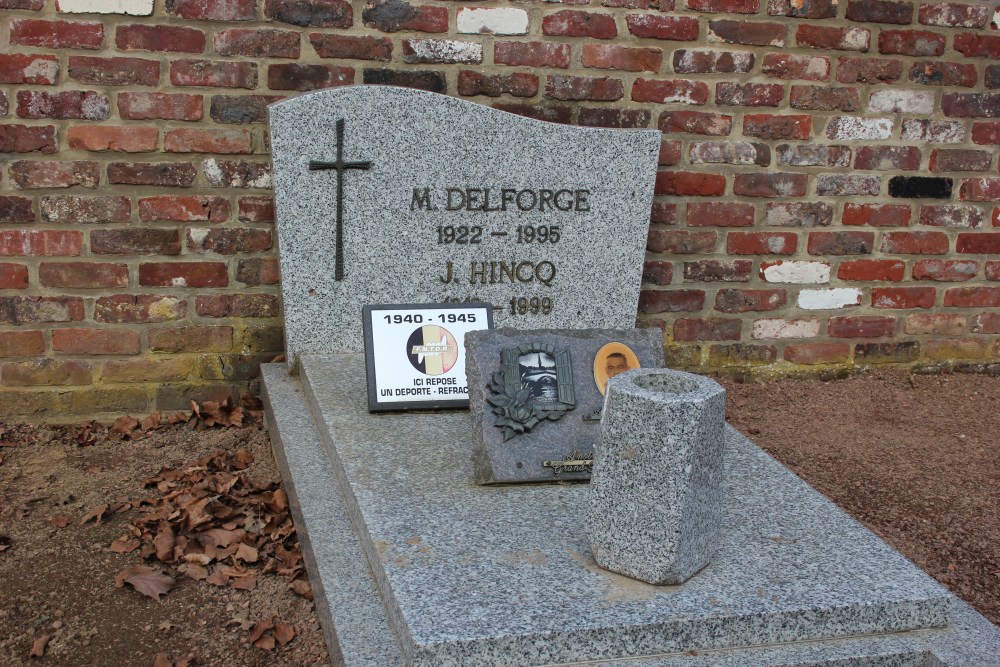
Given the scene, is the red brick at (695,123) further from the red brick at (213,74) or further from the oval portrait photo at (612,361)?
the red brick at (213,74)

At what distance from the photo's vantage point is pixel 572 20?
10.9 ft

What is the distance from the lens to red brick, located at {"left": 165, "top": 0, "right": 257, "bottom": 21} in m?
3.07

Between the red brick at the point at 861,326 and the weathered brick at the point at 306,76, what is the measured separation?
2.05 metres

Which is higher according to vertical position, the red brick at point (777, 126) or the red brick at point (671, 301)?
the red brick at point (777, 126)

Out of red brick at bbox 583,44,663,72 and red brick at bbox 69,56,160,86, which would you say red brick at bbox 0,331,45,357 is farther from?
red brick at bbox 583,44,663,72

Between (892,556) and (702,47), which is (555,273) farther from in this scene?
(892,556)

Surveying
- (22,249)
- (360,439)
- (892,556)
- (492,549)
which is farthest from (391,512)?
(22,249)

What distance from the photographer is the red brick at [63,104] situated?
303 centimetres

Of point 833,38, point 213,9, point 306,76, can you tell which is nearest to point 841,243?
point 833,38

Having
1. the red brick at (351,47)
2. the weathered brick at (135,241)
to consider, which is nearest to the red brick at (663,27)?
the red brick at (351,47)

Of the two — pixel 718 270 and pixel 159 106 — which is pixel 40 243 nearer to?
pixel 159 106

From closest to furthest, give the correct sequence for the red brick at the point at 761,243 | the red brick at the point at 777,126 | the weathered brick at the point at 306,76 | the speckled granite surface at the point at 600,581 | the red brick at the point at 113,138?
1. the speckled granite surface at the point at 600,581
2. the red brick at the point at 113,138
3. the weathered brick at the point at 306,76
4. the red brick at the point at 777,126
5. the red brick at the point at 761,243

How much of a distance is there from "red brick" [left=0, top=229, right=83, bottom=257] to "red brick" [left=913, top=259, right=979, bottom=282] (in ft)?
10.0

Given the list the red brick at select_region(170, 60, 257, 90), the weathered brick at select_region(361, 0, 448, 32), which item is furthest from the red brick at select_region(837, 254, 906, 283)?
the red brick at select_region(170, 60, 257, 90)
